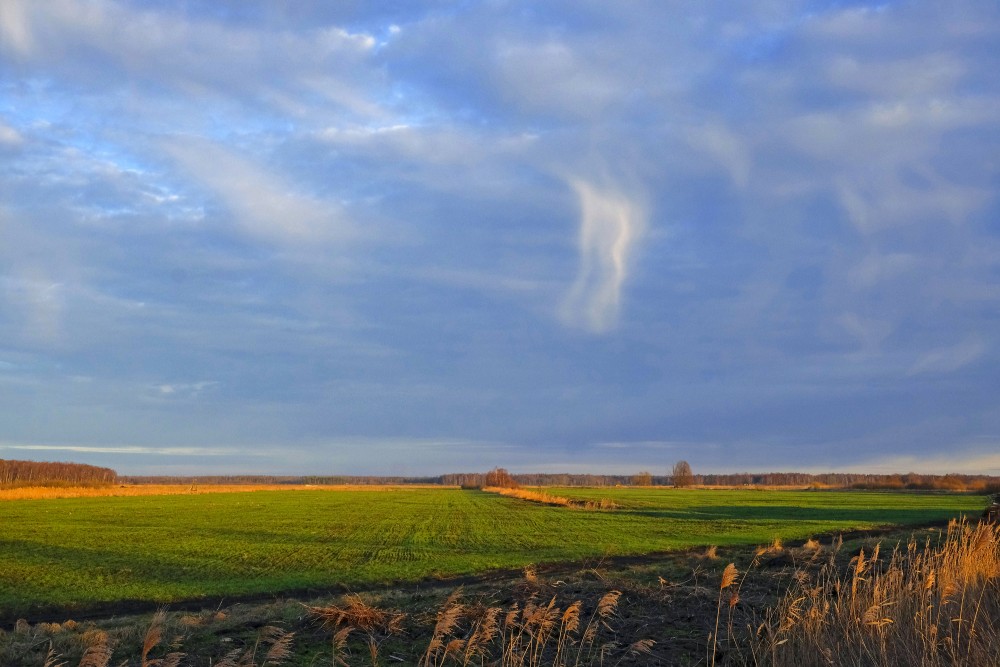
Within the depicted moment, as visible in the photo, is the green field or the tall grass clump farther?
the green field

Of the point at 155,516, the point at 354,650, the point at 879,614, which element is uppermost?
the point at 879,614

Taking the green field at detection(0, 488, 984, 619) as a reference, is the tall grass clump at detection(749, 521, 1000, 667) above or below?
above

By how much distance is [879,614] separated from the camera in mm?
8078

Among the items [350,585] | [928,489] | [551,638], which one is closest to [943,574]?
[551,638]

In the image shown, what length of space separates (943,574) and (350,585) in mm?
18975

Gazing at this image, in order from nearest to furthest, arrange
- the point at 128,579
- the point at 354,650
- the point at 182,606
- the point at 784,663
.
Answer: the point at 784,663
the point at 354,650
the point at 182,606
the point at 128,579

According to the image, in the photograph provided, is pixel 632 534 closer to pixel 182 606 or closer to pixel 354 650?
pixel 182 606

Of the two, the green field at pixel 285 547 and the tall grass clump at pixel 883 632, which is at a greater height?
the tall grass clump at pixel 883 632

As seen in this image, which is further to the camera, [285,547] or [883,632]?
[285,547]

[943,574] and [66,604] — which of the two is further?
[66,604]

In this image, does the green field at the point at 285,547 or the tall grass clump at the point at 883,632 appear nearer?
the tall grass clump at the point at 883,632

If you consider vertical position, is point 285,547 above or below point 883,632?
below

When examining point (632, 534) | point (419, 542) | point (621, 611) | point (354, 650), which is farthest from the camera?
point (632, 534)

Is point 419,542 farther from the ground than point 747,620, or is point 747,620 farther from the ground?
point 747,620
